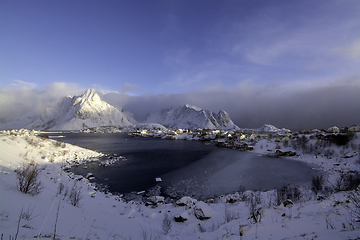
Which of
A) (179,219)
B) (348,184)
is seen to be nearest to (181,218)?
(179,219)

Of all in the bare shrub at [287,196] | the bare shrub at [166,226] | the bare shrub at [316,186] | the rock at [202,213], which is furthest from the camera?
the bare shrub at [316,186]

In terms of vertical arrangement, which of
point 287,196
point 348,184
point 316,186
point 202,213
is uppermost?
point 202,213

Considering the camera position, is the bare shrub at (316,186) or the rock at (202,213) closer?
the rock at (202,213)

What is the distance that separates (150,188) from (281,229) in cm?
1114

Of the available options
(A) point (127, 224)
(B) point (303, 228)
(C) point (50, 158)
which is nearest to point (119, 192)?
(A) point (127, 224)

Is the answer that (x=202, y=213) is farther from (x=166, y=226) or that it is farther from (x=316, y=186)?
(x=316, y=186)

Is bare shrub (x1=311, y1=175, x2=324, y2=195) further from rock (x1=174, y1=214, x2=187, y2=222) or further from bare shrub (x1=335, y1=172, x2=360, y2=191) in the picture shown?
rock (x1=174, y1=214, x2=187, y2=222)

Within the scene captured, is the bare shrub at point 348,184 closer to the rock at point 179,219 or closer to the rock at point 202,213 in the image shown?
the rock at point 202,213

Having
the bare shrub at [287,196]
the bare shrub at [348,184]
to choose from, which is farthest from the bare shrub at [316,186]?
the bare shrub at [287,196]

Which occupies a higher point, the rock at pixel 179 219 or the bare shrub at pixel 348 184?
the rock at pixel 179 219

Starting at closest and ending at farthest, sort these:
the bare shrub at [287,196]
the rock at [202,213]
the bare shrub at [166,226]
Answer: the bare shrub at [166,226] < the rock at [202,213] < the bare shrub at [287,196]

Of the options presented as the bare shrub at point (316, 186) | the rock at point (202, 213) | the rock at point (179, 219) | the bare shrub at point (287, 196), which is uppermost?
the rock at point (202, 213)

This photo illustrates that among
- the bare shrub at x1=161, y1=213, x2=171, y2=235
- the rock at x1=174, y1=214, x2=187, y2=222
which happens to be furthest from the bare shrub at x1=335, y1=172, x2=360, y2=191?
the bare shrub at x1=161, y1=213, x2=171, y2=235

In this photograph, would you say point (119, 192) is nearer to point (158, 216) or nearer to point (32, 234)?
point (158, 216)
